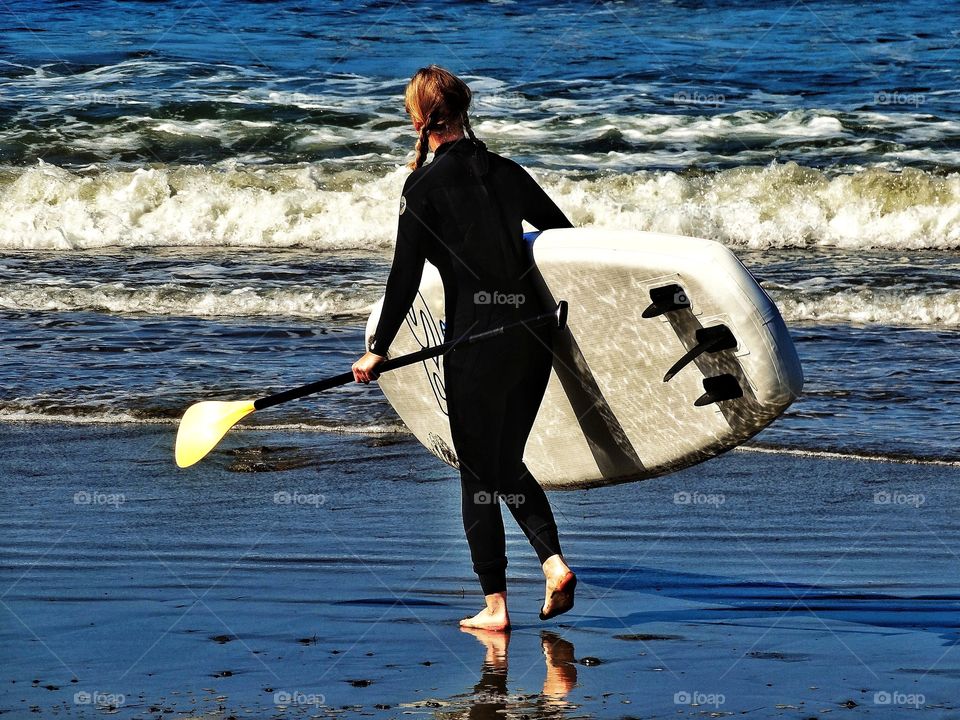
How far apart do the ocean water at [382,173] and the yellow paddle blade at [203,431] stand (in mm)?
1870

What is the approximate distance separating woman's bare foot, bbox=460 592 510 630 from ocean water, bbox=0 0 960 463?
7.84 ft

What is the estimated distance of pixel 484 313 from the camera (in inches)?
128

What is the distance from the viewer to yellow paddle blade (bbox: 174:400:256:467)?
12.7ft

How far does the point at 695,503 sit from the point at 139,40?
593 inches

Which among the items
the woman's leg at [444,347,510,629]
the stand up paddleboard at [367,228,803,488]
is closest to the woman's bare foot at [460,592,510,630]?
the woman's leg at [444,347,510,629]

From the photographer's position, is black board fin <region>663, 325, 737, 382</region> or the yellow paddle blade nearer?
black board fin <region>663, 325, 737, 382</region>

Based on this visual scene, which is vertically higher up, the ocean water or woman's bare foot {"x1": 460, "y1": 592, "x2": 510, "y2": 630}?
the ocean water

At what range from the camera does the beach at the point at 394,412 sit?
2.99 metres

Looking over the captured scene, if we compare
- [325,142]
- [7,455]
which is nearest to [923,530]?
[7,455]

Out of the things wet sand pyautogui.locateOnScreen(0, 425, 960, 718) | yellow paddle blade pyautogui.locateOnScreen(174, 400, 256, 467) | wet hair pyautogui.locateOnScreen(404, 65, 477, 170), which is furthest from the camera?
yellow paddle blade pyautogui.locateOnScreen(174, 400, 256, 467)

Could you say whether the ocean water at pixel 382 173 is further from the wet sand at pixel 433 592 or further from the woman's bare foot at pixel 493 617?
the woman's bare foot at pixel 493 617

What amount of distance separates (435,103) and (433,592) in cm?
135

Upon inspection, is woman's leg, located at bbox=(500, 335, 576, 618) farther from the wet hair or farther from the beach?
the wet hair

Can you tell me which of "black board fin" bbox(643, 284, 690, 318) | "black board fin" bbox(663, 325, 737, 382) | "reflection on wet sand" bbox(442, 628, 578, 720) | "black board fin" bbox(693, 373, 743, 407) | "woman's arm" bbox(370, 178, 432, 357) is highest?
"woman's arm" bbox(370, 178, 432, 357)
